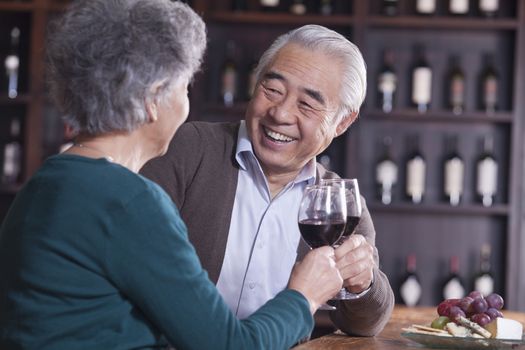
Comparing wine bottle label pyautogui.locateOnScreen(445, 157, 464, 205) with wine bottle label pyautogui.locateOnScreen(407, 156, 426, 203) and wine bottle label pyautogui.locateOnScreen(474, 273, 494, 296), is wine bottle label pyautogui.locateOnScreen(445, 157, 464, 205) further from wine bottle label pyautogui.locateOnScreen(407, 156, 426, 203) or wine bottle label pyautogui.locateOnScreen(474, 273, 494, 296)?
wine bottle label pyautogui.locateOnScreen(474, 273, 494, 296)

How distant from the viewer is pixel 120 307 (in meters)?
1.21

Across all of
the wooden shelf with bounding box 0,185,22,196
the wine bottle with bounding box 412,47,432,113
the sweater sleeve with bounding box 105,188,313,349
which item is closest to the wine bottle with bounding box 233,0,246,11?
the wine bottle with bounding box 412,47,432,113

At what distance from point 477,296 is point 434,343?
18 cm

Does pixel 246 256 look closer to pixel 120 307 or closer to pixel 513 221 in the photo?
pixel 120 307

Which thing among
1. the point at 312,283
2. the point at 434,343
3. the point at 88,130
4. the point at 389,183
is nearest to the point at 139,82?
the point at 88,130

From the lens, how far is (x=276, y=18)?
3.81 m

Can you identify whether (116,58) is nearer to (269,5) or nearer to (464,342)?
(464,342)

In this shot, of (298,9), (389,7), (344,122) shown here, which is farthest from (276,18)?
(344,122)

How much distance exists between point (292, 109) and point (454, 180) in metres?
2.01

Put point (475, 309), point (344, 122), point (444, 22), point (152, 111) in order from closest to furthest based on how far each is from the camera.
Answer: point (152, 111), point (475, 309), point (344, 122), point (444, 22)

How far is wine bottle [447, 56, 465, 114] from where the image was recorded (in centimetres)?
389

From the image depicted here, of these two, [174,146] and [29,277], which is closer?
[29,277]

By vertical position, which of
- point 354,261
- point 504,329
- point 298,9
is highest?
point 298,9

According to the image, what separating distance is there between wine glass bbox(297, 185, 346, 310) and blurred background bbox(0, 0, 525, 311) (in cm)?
228
